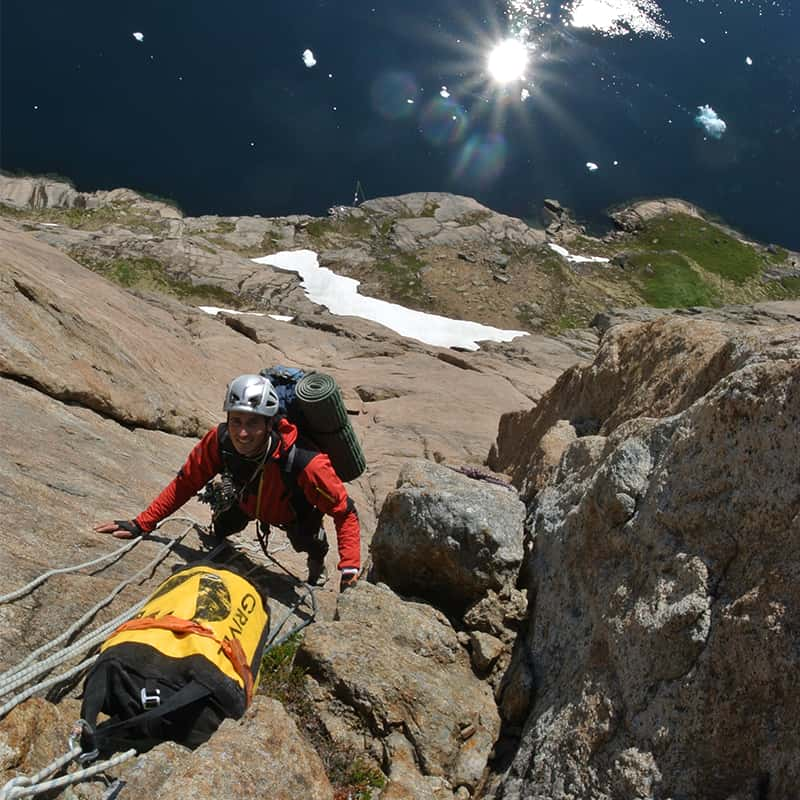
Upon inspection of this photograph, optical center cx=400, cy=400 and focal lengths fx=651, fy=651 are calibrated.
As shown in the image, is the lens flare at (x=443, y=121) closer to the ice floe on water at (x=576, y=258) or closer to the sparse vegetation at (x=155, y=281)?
the ice floe on water at (x=576, y=258)

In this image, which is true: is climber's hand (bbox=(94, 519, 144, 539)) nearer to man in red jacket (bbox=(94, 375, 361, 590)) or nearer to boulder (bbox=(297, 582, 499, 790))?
man in red jacket (bbox=(94, 375, 361, 590))

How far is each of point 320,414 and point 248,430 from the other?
4.28ft

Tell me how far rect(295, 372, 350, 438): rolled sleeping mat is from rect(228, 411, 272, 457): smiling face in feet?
3.08

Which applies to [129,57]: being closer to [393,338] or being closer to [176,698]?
[393,338]

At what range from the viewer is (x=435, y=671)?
21.6 ft

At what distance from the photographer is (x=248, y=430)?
744 centimetres

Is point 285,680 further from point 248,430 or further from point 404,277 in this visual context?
point 404,277

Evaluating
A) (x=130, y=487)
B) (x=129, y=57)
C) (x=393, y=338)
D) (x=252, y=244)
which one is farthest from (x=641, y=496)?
(x=129, y=57)

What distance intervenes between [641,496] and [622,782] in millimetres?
2352

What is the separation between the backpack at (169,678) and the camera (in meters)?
4.68

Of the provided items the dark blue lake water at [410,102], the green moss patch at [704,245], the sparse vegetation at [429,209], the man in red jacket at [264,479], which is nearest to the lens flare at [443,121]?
the dark blue lake water at [410,102]

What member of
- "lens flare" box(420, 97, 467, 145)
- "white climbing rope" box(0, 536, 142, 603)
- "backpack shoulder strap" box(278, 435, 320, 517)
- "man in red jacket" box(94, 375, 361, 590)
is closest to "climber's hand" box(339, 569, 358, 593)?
"man in red jacket" box(94, 375, 361, 590)

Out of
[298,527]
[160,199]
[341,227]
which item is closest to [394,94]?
[341,227]

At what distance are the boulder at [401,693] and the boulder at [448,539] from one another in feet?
2.89
